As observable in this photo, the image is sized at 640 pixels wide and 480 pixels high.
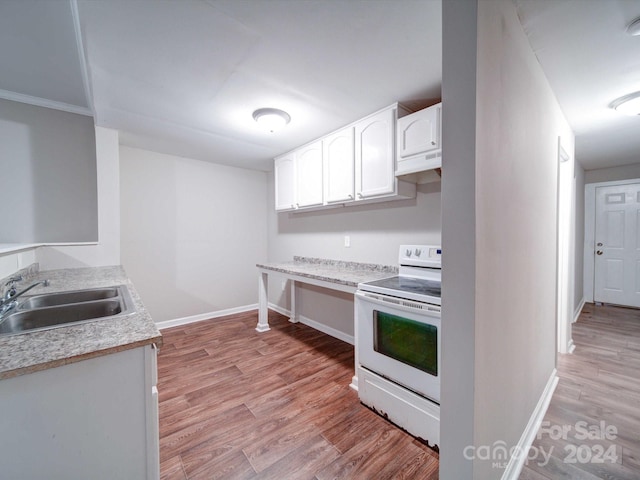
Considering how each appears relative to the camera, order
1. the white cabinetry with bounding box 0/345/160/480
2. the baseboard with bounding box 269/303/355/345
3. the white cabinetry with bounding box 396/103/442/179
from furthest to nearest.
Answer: the baseboard with bounding box 269/303/355/345 < the white cabinetry with bounding box 396/103/442/179 < the white cabinetry with bounding box 0/345/160/480

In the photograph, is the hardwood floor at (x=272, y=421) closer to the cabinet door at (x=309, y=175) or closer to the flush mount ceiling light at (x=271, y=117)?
the cabinet door at (x=309, y=175)

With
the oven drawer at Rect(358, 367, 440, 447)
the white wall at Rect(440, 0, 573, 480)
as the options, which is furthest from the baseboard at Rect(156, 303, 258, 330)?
the white wall at Rect(440, 0, 573, 480)

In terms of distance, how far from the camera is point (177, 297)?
351cm

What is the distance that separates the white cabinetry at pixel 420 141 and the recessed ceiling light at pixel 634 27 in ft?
2.91

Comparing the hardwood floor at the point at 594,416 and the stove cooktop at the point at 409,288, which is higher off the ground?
the stove cooktop at the point at 409,288

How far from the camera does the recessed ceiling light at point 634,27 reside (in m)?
1.27

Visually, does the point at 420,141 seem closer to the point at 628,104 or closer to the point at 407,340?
the point at 407,340

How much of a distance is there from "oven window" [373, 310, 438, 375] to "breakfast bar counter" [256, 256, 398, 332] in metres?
0.39

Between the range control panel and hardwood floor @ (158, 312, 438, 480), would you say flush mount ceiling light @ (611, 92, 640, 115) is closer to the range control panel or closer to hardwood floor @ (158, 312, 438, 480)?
the range control panel

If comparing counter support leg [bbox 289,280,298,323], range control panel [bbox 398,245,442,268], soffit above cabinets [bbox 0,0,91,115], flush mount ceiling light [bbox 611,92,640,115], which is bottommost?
counter support leg [bbox 289,280,298,323]

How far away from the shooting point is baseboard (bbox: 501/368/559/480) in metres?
1.32

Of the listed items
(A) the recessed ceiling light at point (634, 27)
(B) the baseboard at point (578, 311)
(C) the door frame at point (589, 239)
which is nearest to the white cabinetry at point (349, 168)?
(A) the recessed ceiling light at point (634, 27)

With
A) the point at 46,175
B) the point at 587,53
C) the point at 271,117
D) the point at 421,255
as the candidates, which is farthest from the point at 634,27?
the point at 46,175

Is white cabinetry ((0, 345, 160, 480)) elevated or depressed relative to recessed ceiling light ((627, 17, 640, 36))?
depressed
